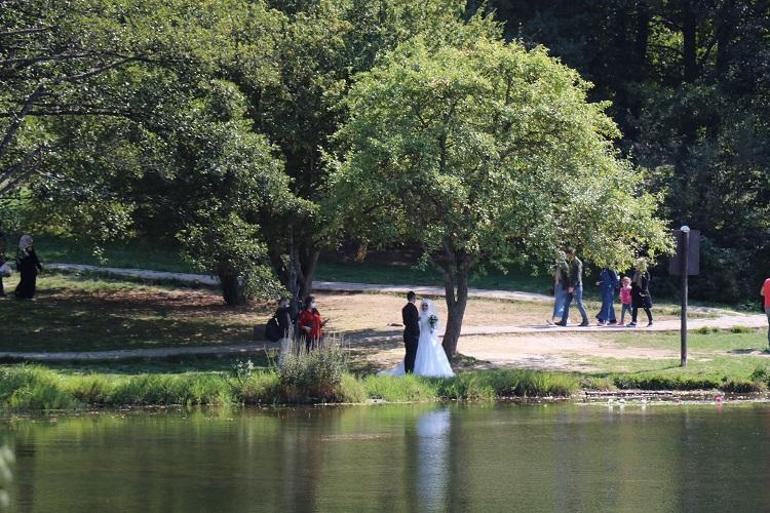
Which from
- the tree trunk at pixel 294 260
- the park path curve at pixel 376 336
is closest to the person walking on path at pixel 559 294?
the park path curve at pixel 376 336

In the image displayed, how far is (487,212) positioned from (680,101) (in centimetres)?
2145

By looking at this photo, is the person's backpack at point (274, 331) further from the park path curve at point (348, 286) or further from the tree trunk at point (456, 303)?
the park path curve at point (348, 286)

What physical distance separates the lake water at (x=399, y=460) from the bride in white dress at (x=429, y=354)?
3.06m

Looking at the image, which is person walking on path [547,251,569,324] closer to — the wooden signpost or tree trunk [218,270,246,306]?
the wooden signpost

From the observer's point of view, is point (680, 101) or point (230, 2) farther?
point (680, 101)

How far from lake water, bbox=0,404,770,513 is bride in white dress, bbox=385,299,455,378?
3060 millimetres

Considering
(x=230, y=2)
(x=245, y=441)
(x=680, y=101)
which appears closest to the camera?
(x=245, y=441)

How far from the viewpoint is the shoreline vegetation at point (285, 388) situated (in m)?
21.4

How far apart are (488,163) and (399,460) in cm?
1032

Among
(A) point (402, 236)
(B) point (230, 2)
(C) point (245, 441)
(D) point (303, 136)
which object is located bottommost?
(C) point (245, 441)

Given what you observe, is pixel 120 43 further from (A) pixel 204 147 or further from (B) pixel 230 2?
(B) pixel 230 2

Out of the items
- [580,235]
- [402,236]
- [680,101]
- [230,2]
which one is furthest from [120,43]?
[680,101]

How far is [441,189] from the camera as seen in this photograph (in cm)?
2459

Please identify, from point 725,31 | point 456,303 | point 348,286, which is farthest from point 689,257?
point 725,31
